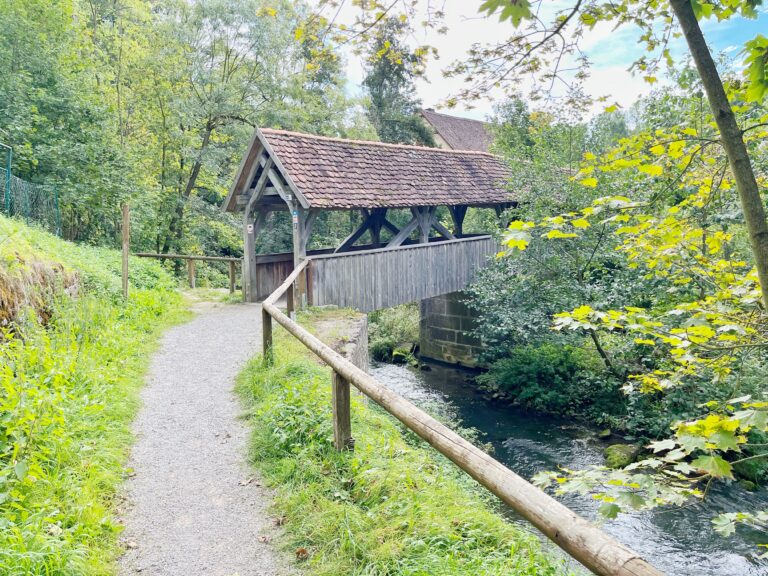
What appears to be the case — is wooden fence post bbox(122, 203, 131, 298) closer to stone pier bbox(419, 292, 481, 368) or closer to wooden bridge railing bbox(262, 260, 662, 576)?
wooden bridge railing bbox(262, 260, 662, 576)

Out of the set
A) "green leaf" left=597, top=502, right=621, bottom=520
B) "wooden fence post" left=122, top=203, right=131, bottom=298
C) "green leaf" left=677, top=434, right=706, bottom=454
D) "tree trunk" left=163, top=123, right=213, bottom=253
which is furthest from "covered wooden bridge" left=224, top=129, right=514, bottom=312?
"green leaf" left=677, top=434, right=706, bottom=454

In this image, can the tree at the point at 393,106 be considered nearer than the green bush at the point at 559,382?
No

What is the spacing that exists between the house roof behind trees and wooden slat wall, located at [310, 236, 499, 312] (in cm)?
106

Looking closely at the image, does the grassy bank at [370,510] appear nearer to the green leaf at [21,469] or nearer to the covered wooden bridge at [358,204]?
the green leaf at [21,469]

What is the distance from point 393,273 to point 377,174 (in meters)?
2.19

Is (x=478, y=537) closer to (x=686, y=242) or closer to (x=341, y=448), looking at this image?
(x=341, y=448)

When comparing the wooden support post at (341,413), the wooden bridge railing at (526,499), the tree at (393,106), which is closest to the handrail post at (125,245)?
the wooden support post at (341,413)

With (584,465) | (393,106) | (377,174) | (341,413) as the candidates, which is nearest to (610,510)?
(341,413)

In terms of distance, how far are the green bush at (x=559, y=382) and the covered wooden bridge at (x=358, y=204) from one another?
244 centimetres

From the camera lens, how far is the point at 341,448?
3.95 metres

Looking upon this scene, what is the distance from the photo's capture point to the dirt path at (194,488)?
3098 mm

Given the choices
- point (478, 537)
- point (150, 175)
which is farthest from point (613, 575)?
point (150, 175)

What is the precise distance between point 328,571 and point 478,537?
86 cm

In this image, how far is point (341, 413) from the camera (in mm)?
3920
